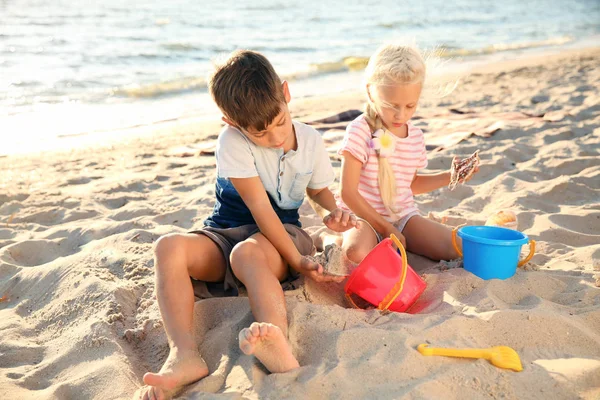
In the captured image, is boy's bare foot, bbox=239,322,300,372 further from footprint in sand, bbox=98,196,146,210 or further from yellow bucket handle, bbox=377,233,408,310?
footprint in sand, bbox=98,196,146,210

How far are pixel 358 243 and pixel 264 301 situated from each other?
77 centimetres

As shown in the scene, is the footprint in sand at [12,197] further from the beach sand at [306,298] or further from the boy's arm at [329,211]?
the boy's arm at [329,211]

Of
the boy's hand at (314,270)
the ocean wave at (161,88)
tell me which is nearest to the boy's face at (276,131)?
the boy's hand at (314,270)

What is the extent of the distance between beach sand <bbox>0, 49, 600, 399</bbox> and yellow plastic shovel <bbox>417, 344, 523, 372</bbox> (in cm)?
3

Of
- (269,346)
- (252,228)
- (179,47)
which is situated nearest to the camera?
(269,346)

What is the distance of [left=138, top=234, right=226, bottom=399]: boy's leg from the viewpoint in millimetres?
1794

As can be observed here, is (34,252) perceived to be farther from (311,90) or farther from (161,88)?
(311,90)

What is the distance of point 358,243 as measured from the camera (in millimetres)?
2656

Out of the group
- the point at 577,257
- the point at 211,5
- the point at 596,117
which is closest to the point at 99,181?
the point at 577,257

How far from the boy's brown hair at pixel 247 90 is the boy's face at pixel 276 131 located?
3 cm

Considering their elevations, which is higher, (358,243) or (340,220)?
(340,220)

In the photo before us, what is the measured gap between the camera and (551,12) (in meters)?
18.1

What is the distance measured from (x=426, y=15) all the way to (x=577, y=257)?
590 inches

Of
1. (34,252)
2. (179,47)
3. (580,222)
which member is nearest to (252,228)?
(34,252)
